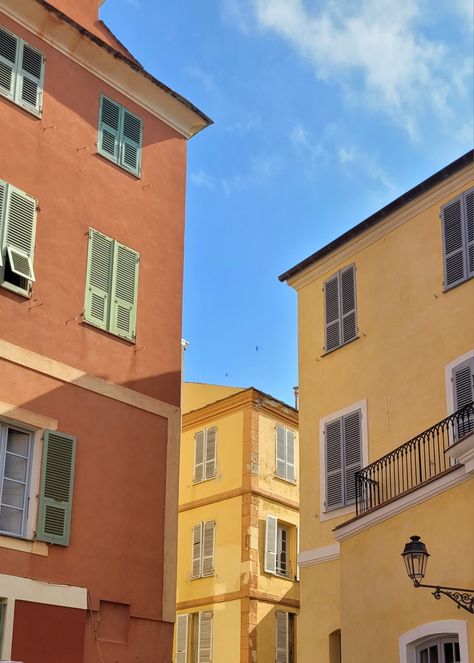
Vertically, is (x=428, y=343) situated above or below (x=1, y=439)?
above

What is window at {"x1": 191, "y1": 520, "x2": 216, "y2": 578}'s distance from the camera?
2781 cm

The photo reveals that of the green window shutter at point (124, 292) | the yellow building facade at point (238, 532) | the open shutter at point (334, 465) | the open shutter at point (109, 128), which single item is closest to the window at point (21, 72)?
the open shutter at point (109, 128)

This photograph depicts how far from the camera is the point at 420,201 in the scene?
1898cm

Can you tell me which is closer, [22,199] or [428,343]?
[22,199]

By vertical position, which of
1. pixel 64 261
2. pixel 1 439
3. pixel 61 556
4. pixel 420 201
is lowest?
pixel 61 556

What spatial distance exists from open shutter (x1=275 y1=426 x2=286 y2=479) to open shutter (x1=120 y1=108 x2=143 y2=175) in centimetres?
1382

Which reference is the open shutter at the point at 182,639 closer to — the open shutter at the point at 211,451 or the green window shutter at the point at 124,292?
the open shutter at the point at 211,451

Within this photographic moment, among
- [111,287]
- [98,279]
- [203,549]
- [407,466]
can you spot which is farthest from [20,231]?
[203,549]

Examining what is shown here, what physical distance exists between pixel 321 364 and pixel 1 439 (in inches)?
344

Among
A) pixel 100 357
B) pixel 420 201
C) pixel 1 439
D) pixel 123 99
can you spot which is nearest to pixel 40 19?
pixel 123 99

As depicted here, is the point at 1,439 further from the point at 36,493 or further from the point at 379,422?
the point at 379,422

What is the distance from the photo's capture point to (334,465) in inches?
765

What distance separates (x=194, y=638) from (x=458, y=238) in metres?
14.4

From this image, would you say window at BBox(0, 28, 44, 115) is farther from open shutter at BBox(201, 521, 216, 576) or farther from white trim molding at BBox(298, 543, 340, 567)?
open shutter at BBox(201, 521, 216, 576)
